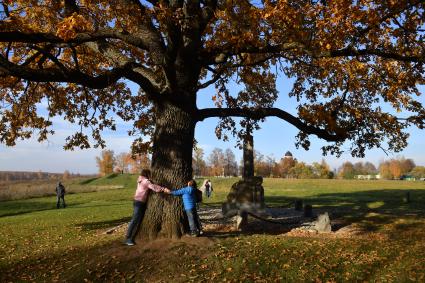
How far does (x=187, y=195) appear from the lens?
1100 cm

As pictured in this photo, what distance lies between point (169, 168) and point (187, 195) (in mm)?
960

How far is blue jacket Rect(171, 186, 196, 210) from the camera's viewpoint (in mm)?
10969

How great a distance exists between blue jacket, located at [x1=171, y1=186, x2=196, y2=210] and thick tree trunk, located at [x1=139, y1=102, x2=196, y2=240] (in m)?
0.28

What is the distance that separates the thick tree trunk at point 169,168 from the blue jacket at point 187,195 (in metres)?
0.28

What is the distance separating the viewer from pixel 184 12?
444 inches

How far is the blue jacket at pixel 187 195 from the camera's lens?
1097 centimetres

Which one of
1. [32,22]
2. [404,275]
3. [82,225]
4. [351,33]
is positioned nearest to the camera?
[404,275]

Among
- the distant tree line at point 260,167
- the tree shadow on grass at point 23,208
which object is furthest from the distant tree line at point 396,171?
the tree shadow on grass at point 23,208

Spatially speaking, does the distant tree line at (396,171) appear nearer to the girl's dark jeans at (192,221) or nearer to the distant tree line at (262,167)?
the distant tree line at (262,167)

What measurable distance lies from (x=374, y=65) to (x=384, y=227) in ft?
19.1

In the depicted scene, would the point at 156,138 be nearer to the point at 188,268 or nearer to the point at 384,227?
the point at 188,268

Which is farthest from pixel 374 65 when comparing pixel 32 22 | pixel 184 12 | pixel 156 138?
pixel 32 22

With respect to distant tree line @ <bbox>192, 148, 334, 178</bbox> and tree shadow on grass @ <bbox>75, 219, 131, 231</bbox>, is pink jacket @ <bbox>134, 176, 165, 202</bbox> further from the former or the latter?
distant tree line @ <bbox>192, 148, 334, 178</bbox>

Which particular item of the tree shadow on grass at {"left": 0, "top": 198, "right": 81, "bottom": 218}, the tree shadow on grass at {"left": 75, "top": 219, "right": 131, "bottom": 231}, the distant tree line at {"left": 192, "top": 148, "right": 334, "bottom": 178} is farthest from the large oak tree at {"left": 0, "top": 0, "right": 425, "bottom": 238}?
the distant tree line at {"left": 192, "top": 148, "right": 334, "bottom": 178}
